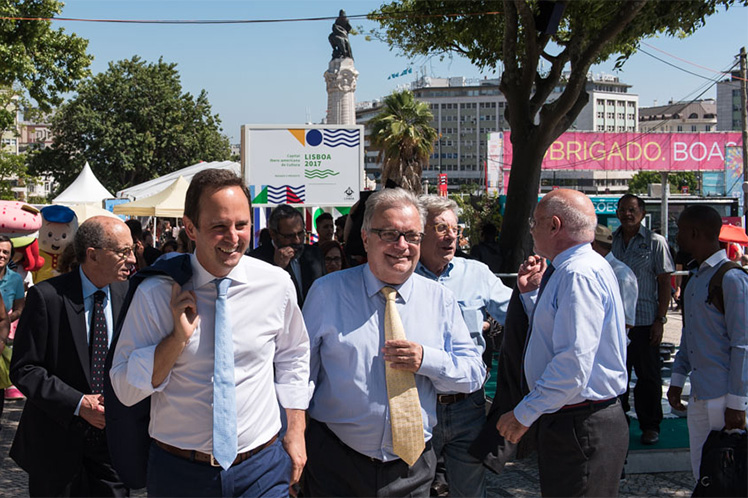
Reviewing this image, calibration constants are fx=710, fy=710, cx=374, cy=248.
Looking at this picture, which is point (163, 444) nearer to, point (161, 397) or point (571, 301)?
point (161, 397)

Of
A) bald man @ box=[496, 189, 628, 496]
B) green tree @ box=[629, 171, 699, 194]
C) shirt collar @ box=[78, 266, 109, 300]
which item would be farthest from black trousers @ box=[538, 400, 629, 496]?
green tree @ box=[629, 171, 699, 194]

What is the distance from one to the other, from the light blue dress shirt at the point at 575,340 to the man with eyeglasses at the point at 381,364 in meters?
0.31

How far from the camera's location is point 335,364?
10.3ft

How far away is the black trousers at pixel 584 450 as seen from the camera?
329 centimetres

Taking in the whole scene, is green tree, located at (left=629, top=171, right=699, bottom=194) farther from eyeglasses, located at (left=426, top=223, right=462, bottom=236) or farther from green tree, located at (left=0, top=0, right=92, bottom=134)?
eyeglasses, located at (left=426, top=223, right=462, bottom=236)

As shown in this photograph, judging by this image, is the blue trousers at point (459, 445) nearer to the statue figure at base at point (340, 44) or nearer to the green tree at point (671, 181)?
the statue figure at base at point (340, 44)

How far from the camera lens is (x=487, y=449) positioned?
11.9 ft

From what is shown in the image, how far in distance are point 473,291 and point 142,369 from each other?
230cm

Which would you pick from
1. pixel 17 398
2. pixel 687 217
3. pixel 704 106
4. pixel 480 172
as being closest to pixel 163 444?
pixel 687 217

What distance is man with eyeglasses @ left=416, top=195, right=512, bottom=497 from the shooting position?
12.6ft

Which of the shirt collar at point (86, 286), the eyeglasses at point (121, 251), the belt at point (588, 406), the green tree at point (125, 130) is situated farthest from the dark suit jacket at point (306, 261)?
the green tree at point (125, 130)

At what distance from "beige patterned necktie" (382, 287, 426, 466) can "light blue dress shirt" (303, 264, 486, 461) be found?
47 mm

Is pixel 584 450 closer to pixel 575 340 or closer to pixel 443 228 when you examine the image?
pixel 575 340

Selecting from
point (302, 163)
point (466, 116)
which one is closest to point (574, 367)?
point (302, 163)
